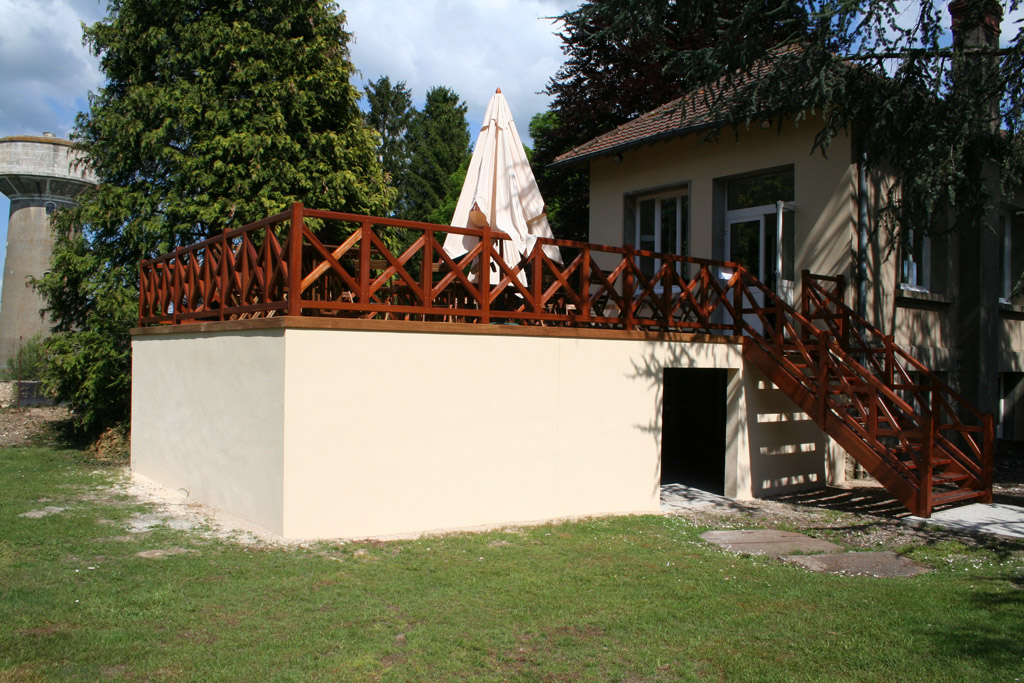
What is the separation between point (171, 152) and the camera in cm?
1384

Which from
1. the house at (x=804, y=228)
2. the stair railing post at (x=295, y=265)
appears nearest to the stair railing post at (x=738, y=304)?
the house at (x=804, y=228)

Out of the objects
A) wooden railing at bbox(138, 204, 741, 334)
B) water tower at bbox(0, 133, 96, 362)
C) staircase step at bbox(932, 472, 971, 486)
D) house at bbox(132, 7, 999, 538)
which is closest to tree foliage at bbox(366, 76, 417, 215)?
water tower at bbox(0, 133, 96, 362)

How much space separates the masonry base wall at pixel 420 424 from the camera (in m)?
7.03

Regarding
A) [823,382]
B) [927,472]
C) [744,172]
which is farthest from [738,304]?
[927,472]

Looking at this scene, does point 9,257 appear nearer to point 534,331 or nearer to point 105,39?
point 105,39

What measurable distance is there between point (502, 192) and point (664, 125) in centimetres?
487

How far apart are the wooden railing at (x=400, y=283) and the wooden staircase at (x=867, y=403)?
0.89 metres

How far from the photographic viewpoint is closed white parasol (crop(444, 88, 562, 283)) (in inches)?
371

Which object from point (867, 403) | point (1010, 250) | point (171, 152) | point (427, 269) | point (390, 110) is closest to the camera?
point (427, 269)

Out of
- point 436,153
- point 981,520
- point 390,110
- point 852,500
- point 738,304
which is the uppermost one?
Answer: point 390,110

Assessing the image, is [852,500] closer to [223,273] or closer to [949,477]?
[949,477]

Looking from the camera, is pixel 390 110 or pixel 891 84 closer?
pixel 891 84

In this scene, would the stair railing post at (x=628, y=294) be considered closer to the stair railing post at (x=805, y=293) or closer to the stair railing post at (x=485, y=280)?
the stair railing post at (x=485, y=280)

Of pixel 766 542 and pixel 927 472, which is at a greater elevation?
pixel 927 472
